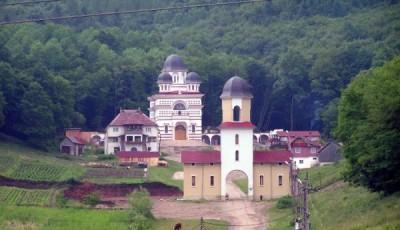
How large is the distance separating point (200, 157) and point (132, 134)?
1970 cm

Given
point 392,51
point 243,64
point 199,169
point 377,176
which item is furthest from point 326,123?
point 377,176

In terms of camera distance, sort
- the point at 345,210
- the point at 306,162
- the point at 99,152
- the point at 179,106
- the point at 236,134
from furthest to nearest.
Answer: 1. the point at 179,106
2. the point at 99,152
3. the point at 306,162
4. the point at 236,134
5. the point at 345,210

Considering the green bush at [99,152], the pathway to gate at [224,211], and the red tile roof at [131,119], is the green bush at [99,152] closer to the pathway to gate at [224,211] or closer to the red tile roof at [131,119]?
the red tile roof at [131,119]

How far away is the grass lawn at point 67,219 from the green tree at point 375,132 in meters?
5.68

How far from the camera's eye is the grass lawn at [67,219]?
54.2 metres

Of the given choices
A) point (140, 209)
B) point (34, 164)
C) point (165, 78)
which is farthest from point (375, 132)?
point (165, 78)

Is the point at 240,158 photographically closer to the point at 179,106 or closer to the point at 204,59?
the point at 179,106

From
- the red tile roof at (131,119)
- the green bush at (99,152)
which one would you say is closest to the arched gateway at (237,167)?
the green bush at (99,152)

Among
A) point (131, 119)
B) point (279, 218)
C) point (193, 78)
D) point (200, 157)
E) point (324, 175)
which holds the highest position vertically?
point (193, 78)

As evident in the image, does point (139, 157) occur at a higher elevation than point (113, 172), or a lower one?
higher

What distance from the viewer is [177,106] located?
94875 mm

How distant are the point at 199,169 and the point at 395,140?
60.2 ft

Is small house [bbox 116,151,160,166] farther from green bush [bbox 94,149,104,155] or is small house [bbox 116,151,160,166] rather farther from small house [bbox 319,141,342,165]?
small house [bbox 319,141,342,165]

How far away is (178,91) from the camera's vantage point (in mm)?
95250
